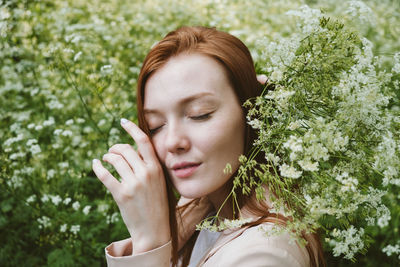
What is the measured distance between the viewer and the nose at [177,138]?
4.78 ft

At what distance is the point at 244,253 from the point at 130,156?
640 millimetres

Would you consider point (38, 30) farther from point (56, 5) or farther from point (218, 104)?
point (218, 104)

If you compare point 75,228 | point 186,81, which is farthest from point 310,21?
point 75,228

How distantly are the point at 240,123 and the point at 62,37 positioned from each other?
4897 mm

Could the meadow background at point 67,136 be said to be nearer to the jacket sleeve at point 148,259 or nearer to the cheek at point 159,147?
the cheek at point 159,147

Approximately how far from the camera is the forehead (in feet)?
4.87

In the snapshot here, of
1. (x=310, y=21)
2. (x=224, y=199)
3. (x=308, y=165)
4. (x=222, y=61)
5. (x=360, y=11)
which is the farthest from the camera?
(x=224, y=199)

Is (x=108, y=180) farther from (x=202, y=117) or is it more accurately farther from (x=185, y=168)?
(x=202, y=117)

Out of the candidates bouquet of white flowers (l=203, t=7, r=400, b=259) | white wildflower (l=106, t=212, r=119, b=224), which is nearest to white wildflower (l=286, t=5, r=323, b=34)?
bouquet of white flowers (l=203, t=7, r=400, b=259)

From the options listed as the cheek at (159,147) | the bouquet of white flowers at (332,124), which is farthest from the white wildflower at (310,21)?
the cheek at (159,147)

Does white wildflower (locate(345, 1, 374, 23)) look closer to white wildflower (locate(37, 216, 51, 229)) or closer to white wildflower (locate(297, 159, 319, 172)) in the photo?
white wildflower (locate(297, 159, 319, 172))

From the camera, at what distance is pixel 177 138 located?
→ 4.78 feet

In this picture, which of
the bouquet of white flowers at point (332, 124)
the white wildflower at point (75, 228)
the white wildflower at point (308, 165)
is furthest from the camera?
the white wildflower at point (75, 228)

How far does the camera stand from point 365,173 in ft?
4.46
